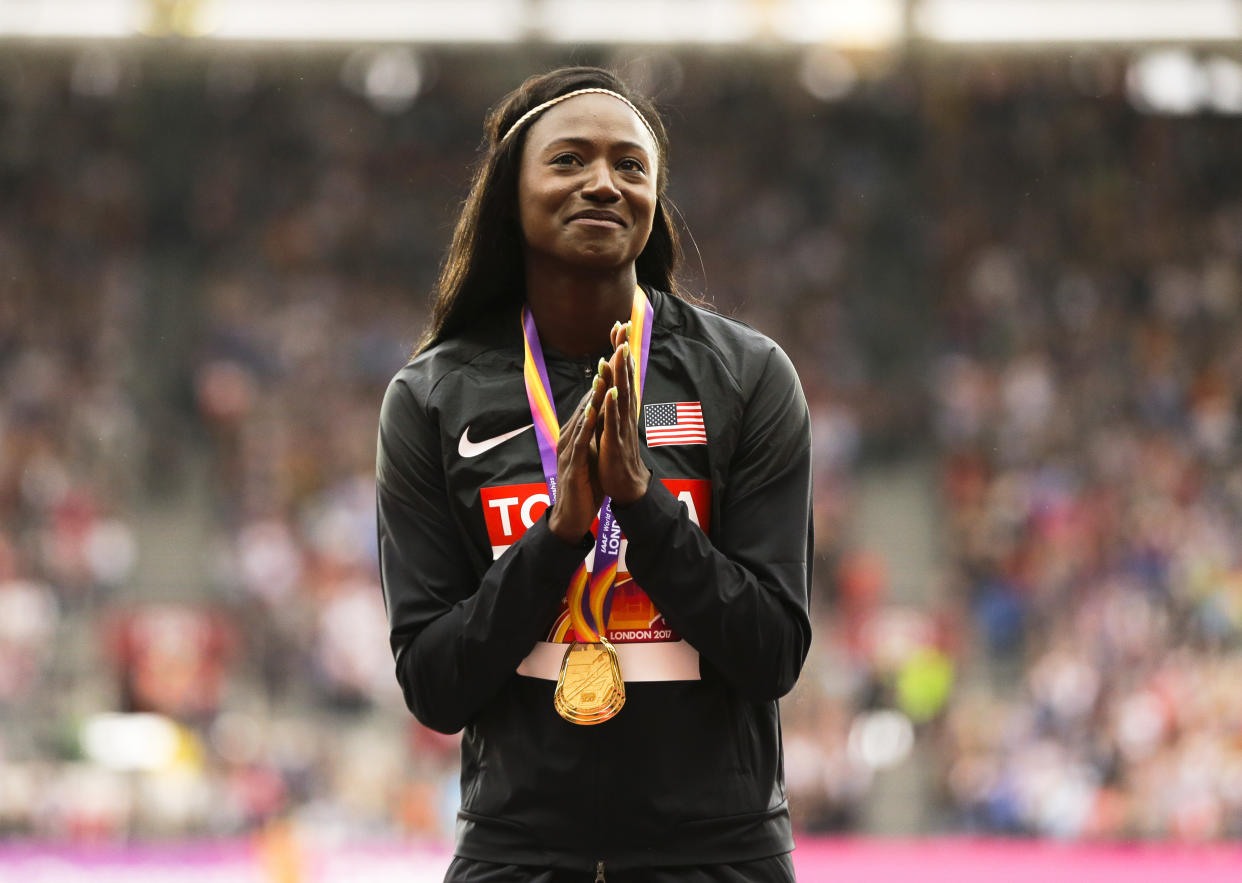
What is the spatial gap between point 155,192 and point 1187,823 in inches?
532

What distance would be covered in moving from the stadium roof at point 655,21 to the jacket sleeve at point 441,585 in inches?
625

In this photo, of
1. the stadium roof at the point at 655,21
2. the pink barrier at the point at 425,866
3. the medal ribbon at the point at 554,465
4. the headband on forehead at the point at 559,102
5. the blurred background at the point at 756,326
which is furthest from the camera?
the stadium roof at the point at 655,21

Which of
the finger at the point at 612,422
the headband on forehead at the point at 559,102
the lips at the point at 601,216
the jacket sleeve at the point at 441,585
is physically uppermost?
the headband on forehead at the point at 559,102

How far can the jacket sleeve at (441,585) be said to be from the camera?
2113 mm

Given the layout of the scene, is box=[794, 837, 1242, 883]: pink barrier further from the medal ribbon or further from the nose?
the nose

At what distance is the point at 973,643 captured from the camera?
1417cm

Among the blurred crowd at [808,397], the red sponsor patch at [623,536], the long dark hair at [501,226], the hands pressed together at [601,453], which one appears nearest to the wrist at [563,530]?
the hands pressed together at [601,453]

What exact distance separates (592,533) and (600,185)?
448 millimetres

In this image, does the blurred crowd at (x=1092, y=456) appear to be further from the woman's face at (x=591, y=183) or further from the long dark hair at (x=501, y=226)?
the woman's face at (x=591, y=183)

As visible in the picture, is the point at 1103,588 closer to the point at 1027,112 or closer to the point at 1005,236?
the point at 1005,236

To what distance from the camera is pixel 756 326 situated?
18266 millimetres

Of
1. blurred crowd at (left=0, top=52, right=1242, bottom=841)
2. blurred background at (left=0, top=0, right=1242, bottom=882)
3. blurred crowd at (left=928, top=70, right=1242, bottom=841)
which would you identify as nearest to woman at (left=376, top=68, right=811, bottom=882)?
blurred background at (left=0, top=0, right=1242, bottom=882)

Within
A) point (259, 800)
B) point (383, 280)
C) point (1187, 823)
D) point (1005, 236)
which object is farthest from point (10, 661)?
point (1005, 236)

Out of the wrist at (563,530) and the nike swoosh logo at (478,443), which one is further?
the nike swoosh logo at (478,443)
